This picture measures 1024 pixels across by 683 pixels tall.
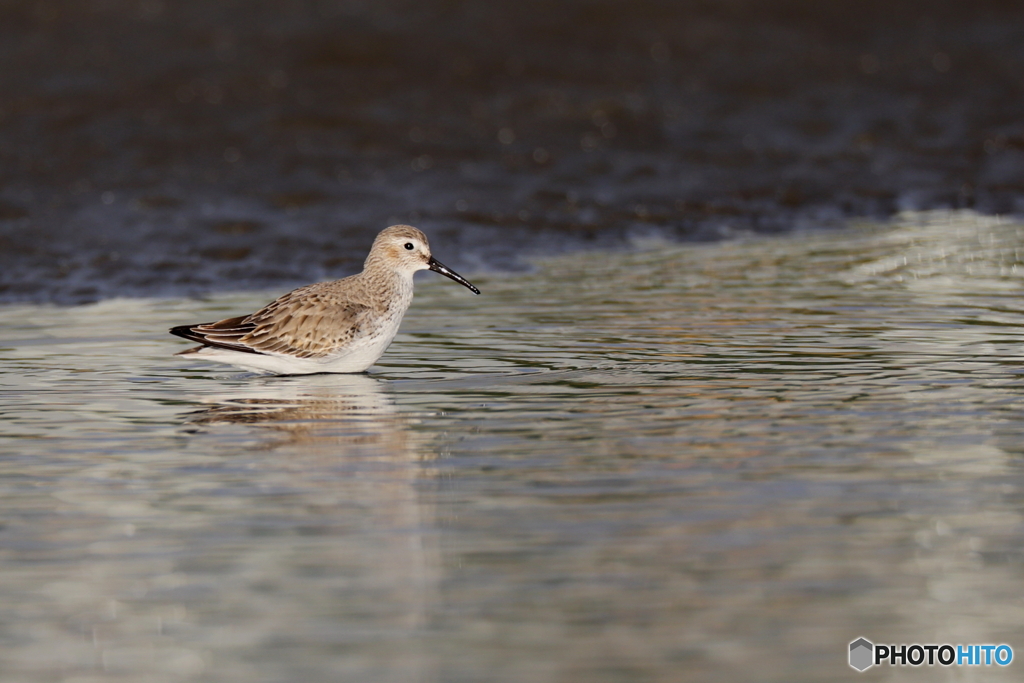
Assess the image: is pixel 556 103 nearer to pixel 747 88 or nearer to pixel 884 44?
pixel 747 88

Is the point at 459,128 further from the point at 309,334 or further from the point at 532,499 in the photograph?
the point at 532,499

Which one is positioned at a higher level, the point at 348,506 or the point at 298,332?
the point at 298,332

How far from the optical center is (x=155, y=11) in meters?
20.3

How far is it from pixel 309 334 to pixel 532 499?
3.97 m

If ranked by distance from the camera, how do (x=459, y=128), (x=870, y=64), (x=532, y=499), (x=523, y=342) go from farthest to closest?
(x=870, y=64) → (x=459, y=128) → (x=523, y=342) → (x=532, y=499)

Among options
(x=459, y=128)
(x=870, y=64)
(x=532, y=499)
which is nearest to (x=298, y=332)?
(x=532, y=499)

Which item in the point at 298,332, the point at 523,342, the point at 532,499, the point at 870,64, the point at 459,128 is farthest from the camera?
the point at 870,64

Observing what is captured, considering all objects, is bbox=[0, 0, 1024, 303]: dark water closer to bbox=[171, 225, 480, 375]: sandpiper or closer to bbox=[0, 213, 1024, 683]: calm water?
bbox=[171, 225, 480, 375]: sandpiper

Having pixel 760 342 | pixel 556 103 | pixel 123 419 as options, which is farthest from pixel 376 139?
pixel 123 419

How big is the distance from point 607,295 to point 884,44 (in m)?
11.0

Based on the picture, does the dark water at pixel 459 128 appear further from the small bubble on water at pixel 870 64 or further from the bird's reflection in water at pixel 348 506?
the bird's reflection in water at pixel 348 506

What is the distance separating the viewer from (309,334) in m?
10.4

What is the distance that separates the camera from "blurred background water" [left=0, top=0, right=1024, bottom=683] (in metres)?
5.48

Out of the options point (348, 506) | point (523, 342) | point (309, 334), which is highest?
point (309, 334)
